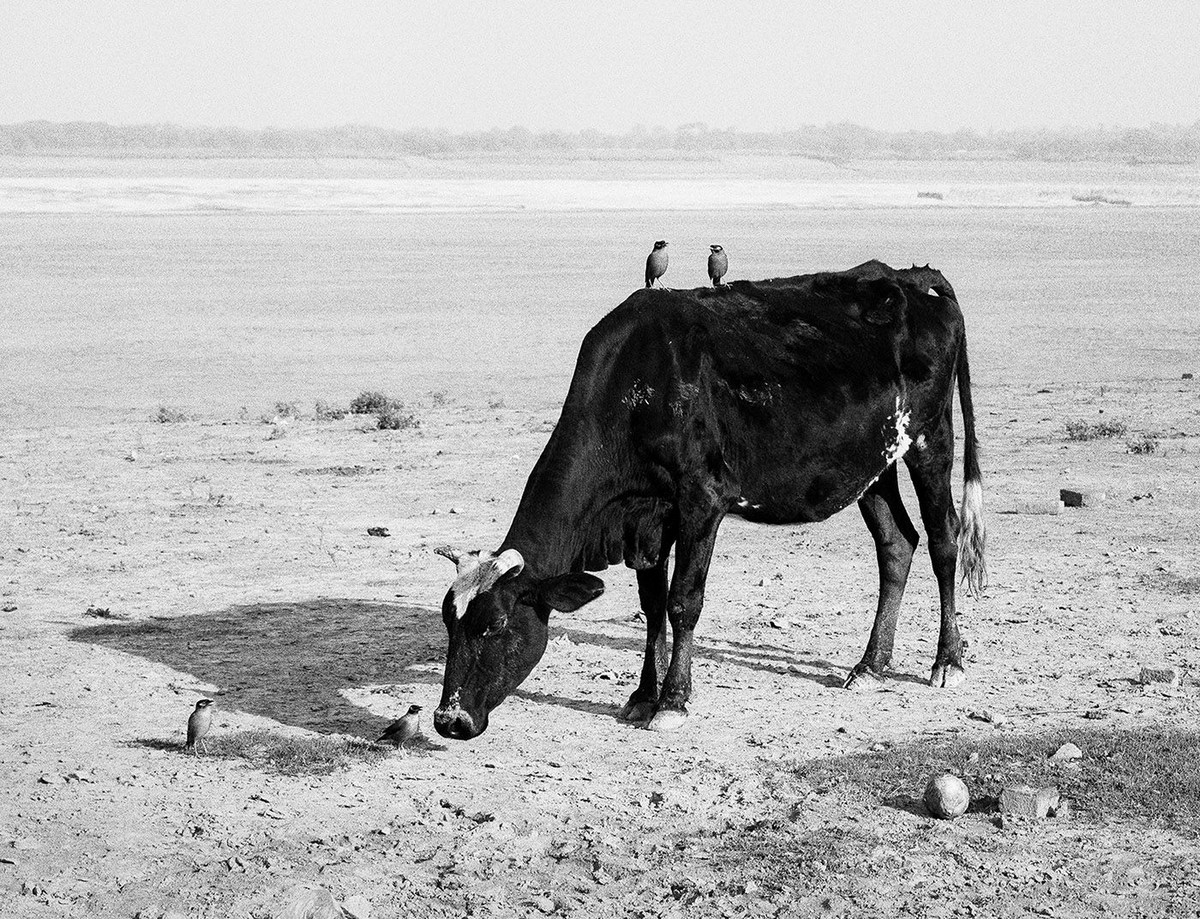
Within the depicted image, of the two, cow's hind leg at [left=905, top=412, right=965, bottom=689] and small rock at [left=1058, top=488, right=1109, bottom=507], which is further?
small rock at [left=1058, top=488, right=1109, bottom=507]

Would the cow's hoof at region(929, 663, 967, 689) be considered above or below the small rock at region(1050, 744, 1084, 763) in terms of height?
below

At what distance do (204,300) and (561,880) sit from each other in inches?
1146

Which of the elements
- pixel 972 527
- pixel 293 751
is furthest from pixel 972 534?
pixel 293 751

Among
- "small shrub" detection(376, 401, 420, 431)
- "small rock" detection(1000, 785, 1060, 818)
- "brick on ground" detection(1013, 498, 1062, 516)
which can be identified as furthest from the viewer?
"small shrub" detection(376, 401, 420, 431)

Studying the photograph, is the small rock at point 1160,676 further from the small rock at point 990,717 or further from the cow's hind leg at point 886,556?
the cow's hind leg at point 886,556

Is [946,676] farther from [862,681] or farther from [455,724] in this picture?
[455,724]

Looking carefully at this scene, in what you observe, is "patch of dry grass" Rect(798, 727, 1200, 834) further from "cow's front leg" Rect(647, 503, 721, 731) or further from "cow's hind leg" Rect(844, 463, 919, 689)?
"cow's hind leg" Rect(844, 463, 919, 689)

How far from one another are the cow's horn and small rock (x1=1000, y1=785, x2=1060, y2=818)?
8.08ft

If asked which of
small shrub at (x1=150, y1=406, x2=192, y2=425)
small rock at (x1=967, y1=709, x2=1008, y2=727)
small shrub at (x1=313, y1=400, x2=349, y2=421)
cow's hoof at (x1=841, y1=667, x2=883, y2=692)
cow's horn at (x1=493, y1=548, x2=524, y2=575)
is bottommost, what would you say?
small shrub at (x1=150, y1=406, x2=192, y2=425)

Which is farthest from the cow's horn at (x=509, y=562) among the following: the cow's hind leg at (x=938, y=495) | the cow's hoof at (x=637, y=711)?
the cow's hind leg at (x=938, y=495)

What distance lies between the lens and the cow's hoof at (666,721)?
8.05 m

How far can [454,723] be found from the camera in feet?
23.8

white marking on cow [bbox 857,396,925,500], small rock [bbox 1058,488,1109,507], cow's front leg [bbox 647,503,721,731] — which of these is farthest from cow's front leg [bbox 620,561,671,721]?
small rock [bbox 1058,488,1109,507]

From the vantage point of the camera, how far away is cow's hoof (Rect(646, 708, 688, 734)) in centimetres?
805
